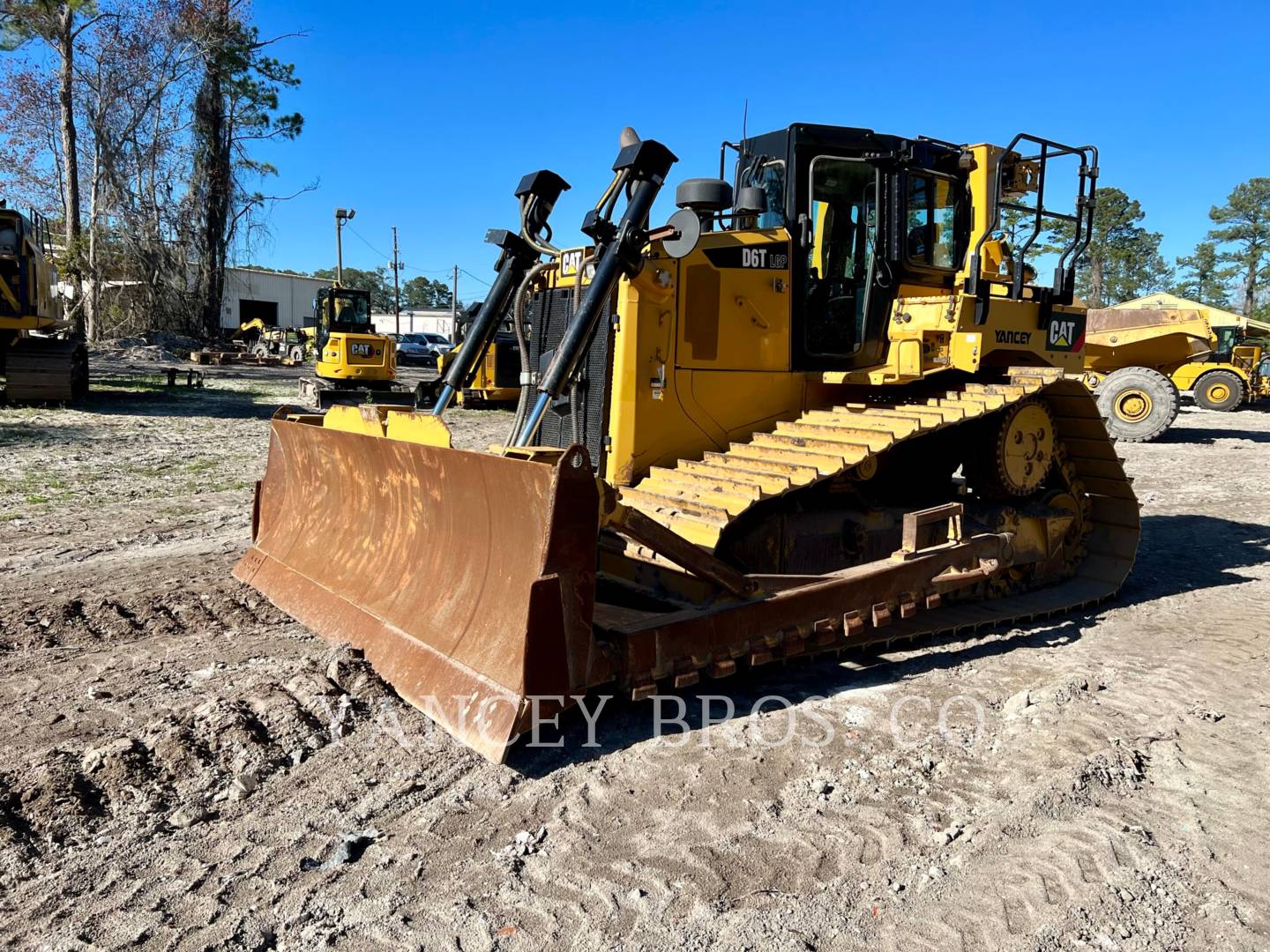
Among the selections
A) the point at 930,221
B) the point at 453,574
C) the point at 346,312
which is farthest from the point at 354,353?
the point at 453,574

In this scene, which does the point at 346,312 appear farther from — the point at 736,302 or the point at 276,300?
the point at 276,300

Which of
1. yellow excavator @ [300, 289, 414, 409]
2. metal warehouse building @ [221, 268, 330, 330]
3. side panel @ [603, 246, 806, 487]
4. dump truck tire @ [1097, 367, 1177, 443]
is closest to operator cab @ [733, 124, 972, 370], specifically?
side panel @ [603, 246, 806, 487]

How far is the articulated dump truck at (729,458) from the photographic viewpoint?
3.89 meters

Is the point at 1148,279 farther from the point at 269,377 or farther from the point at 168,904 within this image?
the point at 168,904

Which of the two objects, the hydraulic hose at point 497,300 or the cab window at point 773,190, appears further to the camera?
the hydraulic hose at point 497,300

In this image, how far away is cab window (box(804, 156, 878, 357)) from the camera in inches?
224

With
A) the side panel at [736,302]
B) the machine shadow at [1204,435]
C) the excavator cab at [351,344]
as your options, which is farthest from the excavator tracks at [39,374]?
the machine shadow at [1204,435]

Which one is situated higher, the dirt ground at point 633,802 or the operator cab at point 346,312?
the operator cab at point 346,312

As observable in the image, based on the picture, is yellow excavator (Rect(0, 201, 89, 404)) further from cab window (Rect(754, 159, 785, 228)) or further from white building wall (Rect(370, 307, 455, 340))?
white building wall (Rect(370, 307, 455, 340))

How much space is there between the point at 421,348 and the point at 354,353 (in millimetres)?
17655

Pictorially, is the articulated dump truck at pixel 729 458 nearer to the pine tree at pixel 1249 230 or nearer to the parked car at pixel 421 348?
the parked car at pixel 421 348

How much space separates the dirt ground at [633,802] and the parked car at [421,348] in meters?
31.5

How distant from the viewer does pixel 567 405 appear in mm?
5406

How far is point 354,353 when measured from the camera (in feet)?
70.2
